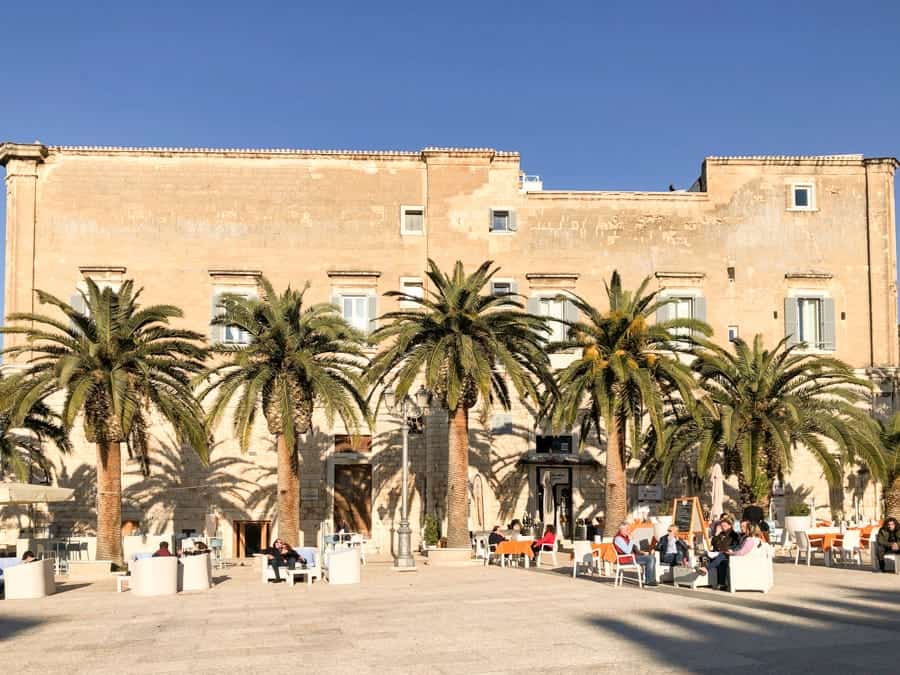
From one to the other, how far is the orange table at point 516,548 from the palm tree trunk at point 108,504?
834 cm

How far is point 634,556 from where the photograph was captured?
773 inches

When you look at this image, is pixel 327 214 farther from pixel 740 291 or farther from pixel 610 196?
pixel 740 291

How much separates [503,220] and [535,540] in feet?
37.0

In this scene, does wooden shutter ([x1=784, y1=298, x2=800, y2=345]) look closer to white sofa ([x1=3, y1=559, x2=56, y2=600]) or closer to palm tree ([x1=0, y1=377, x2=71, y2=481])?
palm tree ([x1=0, y1=377, x2=71, y2=481])

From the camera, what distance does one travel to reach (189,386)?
26594 mm

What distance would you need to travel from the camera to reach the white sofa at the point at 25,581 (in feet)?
66.5

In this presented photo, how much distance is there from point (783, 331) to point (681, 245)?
4.02 meters

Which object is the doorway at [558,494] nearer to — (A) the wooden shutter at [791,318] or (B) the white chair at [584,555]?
(A) the wooden shutter at [791,318]

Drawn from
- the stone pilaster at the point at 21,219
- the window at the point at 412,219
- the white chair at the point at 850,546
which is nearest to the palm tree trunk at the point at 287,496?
the window at the point at 412,219

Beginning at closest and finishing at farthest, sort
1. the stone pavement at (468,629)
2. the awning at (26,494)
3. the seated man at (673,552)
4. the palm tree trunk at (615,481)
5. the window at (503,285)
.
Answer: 1. the stone pavement at (468,629)
2. the seated man at (673,552)
3. the awning at (26,494)
4. the palm tree trunk at (615,481)
5. the window at (503,285)

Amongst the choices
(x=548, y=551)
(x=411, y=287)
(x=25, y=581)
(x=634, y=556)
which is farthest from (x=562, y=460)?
(x=25, y=581)

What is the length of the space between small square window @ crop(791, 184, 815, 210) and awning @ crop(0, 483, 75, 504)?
23.0 metres

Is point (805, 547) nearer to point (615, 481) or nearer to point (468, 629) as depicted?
point (615, 481)

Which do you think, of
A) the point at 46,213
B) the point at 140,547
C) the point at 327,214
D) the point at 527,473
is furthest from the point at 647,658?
the point at 46,213
